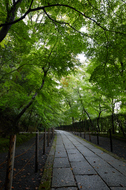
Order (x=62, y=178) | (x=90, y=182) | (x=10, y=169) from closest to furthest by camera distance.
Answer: (x=10, y=169)
(x=90, y=182)
(x=62, y=178)

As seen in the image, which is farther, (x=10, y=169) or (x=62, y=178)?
(x=62, y=178)

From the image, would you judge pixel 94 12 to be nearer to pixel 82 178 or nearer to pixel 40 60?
pixel 40 60

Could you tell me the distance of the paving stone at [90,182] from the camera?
Result: 235 cm

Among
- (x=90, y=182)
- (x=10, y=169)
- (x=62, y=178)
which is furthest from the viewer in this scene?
Result: (x=62, y=178)

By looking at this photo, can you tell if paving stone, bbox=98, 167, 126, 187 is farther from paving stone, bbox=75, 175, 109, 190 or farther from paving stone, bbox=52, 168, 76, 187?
paving stone, bbox=52, 168, 76, 187

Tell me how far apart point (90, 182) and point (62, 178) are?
74 centimetres

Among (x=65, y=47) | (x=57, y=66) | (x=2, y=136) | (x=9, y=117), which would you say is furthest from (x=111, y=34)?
(x=2, y=136)

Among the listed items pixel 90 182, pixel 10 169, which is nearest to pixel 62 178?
pixel 90 182

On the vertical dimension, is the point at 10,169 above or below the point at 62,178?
above

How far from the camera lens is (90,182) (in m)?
2.56

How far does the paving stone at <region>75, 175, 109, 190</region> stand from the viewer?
7.70ft

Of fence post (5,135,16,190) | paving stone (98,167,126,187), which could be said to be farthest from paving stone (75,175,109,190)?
fence post (5,135,16,190)

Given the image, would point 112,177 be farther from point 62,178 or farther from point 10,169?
point 10,169

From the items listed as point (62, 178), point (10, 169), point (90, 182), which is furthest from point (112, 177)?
point (10, 169)
